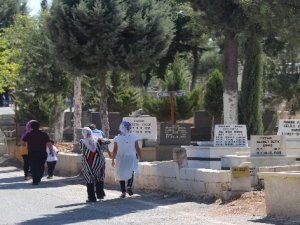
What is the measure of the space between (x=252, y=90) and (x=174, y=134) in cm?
272

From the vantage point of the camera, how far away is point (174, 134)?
22.0 metres

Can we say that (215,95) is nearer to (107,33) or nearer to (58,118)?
(58,118)

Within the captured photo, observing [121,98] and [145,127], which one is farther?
[121,98]

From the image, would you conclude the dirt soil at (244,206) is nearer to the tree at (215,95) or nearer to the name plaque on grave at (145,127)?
the name plaque on grave at (145,127)

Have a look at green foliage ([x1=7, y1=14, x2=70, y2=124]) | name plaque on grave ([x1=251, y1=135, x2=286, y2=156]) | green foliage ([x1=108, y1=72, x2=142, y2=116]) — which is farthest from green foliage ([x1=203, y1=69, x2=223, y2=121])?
name plaque on grave ([x1=251, y1=135, x2=286, y2=156])

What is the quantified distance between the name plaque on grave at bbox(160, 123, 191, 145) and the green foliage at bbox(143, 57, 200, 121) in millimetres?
11753

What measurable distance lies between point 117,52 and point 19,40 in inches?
427

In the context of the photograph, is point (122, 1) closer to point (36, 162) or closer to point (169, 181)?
point (36, 162)

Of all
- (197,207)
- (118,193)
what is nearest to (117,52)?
(118,193)

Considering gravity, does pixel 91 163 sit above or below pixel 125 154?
below

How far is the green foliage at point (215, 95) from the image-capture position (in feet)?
103

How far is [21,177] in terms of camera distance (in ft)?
73.7

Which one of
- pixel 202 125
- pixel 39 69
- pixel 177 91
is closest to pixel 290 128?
pixel 177 91

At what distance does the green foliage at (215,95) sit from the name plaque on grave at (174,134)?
9182mm
